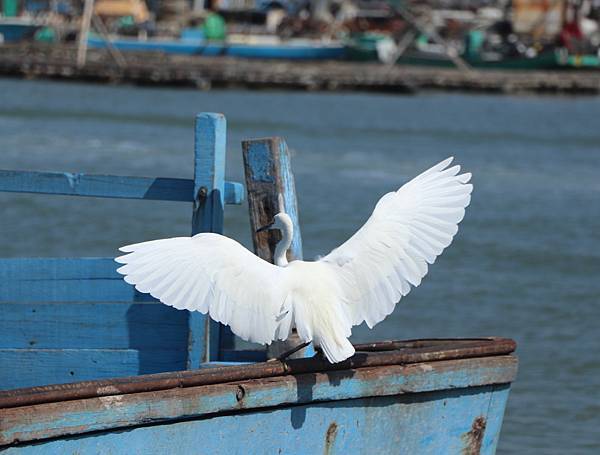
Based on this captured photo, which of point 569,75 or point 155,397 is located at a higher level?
point 155,397

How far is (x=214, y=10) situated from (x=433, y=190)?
8386 centimetres

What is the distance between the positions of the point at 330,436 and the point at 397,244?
734 mm

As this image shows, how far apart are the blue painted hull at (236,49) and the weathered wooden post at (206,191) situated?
64.4 metres

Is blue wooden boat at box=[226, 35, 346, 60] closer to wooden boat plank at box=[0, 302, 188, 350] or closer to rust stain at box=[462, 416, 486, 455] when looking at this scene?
wooden boat plank at box=[0, 302, 188, 350]

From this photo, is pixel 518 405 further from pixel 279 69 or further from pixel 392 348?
pixel 279 69

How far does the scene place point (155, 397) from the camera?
158 inches

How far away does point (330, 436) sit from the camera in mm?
4543

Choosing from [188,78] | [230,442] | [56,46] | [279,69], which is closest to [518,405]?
[230,442]

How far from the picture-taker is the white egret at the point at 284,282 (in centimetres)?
436

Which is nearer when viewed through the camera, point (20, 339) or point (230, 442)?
point (230, 442)

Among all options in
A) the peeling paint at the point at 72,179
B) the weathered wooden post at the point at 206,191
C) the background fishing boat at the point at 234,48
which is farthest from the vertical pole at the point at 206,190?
the background fishing boat at the point at 234,48

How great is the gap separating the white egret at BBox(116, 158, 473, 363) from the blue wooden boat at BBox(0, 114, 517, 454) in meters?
0.16

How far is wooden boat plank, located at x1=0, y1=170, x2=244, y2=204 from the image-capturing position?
5.25m

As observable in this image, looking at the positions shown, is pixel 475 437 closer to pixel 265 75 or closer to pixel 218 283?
pixel 218 283
